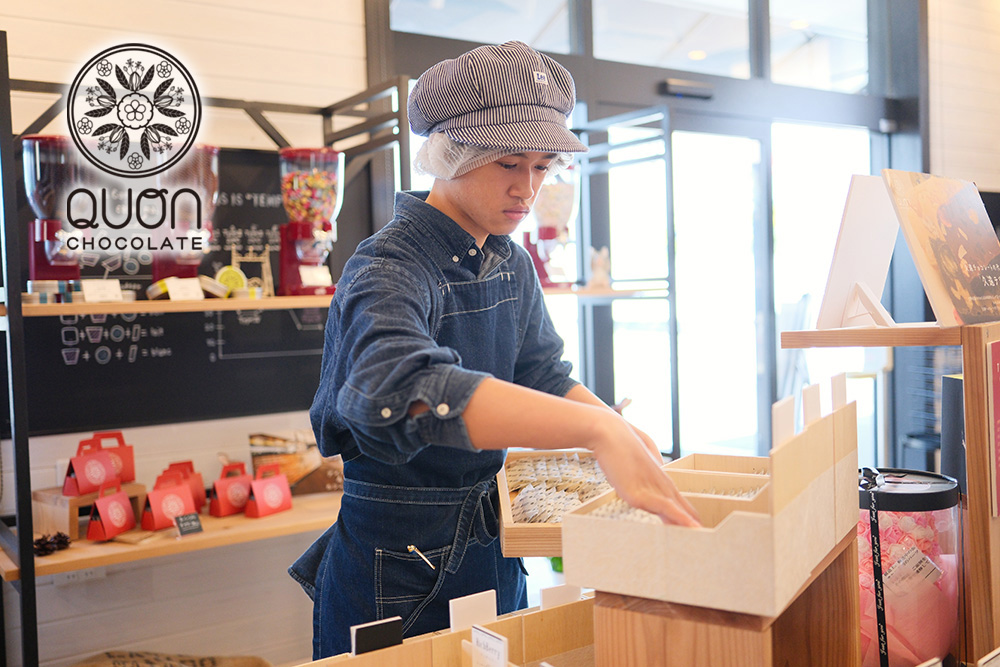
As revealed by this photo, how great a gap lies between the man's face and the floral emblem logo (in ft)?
5.05

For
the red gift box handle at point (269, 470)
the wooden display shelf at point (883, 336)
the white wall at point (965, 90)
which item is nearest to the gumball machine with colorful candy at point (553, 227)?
the red gift box handle at point (269, 470)

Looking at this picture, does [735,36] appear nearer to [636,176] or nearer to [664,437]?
[636,176]

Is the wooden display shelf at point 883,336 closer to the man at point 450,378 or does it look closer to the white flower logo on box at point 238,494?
the man at point 450,378

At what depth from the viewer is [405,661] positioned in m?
1.03

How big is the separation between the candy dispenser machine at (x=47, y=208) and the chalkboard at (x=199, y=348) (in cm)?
17

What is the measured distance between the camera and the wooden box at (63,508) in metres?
2.26

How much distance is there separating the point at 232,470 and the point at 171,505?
234 millimetres

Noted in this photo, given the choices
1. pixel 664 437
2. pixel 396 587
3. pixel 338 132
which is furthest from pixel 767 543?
pixel 664 437

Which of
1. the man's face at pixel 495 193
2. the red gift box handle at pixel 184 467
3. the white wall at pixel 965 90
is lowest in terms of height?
the red gift box handle at pixel 184 467

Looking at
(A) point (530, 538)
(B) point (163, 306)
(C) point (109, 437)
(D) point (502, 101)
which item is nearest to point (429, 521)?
(A) point (530, 538)

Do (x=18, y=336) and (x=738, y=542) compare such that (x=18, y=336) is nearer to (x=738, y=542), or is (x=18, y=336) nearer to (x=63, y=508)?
(x=63, y=508)

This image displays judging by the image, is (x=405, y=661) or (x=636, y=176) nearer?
(x=405, y=661)

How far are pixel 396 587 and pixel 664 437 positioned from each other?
2.43 meters

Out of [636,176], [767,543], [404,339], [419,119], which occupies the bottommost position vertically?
[767,543]
